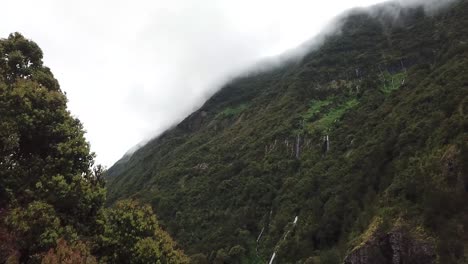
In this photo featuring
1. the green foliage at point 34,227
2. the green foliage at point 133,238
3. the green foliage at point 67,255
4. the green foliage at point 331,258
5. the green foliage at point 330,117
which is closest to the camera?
the green foliage at point 67,255

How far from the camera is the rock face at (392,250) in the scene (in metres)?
76.4

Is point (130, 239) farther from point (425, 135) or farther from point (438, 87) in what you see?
point (438, 87)

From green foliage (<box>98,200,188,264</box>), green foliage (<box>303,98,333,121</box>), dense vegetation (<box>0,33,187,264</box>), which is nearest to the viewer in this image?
dense vegetation (<box>0,33,187,264</box>)

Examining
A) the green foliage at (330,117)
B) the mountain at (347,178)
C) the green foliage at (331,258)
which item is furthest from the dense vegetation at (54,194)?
the green foliage at (330,117)

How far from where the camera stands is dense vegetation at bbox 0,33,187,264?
71.3 feet

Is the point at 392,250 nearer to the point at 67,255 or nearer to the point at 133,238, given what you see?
the point at 133,238

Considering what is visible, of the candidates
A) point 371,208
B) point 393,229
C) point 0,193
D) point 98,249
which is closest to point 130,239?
point 98,249

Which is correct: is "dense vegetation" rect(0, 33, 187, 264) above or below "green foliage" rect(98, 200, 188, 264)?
above

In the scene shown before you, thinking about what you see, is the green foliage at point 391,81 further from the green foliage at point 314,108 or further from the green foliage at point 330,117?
the green foliage at point 314,108

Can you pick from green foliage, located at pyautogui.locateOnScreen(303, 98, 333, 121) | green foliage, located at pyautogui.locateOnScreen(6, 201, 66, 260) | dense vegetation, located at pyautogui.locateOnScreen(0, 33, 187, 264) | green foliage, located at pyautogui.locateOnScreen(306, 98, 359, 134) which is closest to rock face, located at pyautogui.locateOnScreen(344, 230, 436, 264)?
dense vegetation, located at pyautogui.locateOnScreen(0, 33, 187, 264)

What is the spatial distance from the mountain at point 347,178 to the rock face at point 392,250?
0.18 metres

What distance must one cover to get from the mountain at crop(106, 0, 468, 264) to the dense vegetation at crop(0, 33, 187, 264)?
60413 mm

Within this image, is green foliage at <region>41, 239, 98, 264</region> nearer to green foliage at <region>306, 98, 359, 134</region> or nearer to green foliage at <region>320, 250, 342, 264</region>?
green foliage at <region>320, 250, 342, 264</region>

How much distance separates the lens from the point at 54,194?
2341 centimetres
